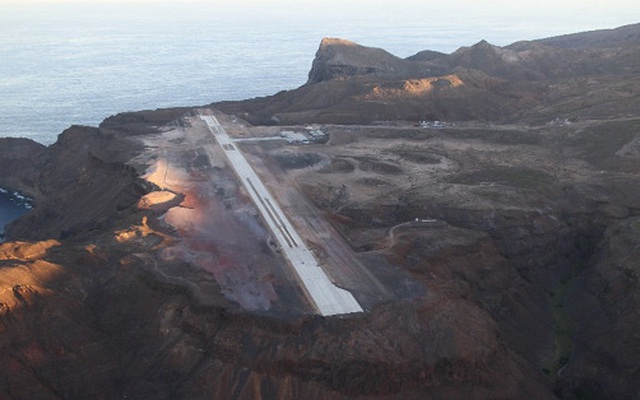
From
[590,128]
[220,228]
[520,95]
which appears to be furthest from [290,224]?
[520,95]

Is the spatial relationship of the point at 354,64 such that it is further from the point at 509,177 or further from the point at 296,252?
the point at 296,252

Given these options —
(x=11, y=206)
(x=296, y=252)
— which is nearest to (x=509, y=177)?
(x=296, y=252)

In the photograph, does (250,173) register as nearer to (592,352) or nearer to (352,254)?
(352,254)

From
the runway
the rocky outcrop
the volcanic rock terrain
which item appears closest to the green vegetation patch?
the volcanic rock terrain

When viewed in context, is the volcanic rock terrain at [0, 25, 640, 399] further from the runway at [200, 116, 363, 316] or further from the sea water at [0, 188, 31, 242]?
the sea water at [0, 188, 31, 242]

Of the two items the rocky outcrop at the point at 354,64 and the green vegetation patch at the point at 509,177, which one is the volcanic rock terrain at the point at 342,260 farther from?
the rocky outcrop at the point at 354,64

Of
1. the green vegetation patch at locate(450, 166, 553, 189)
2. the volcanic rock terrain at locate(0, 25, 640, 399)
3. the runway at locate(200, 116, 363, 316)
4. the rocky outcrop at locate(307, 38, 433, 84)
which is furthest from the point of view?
the rocky outcrop at locate(307, 38, 433, 84)
